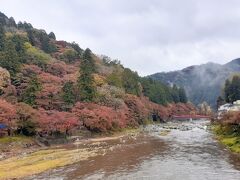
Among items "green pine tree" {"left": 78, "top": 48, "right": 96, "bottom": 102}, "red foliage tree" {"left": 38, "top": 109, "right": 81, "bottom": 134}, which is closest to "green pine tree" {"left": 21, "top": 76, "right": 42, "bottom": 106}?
"red foliage tree" {"left": 38, "top": 109, "right": 81, "bottom": 134}

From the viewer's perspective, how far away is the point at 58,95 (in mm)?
94750

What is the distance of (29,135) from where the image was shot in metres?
75.4

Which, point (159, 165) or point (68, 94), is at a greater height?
point (68, 94)

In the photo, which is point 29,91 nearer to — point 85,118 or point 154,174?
point 85,118

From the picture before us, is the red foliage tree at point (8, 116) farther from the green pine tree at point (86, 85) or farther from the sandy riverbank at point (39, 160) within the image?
the green pine tree at point (86, 85)

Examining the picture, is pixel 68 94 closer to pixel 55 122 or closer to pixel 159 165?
pixel 55 122

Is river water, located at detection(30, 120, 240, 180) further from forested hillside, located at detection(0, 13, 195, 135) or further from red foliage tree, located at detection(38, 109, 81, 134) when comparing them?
forested hillside, located at detection(0, 13, 195, 135)

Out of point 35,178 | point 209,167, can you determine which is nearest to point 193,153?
point 209,167

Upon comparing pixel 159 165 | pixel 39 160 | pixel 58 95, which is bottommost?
pixel 159 165

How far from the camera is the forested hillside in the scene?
2995 inches

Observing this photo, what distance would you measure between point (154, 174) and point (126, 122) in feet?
226

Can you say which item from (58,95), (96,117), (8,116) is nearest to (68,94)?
(58,95)

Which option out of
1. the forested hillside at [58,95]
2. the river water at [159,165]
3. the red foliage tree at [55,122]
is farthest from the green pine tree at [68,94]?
the river water at [159,165]

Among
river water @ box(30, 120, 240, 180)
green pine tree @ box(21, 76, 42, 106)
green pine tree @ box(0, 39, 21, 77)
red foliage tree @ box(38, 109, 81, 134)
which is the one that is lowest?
river water @ box(30, 120, 240, 180)
